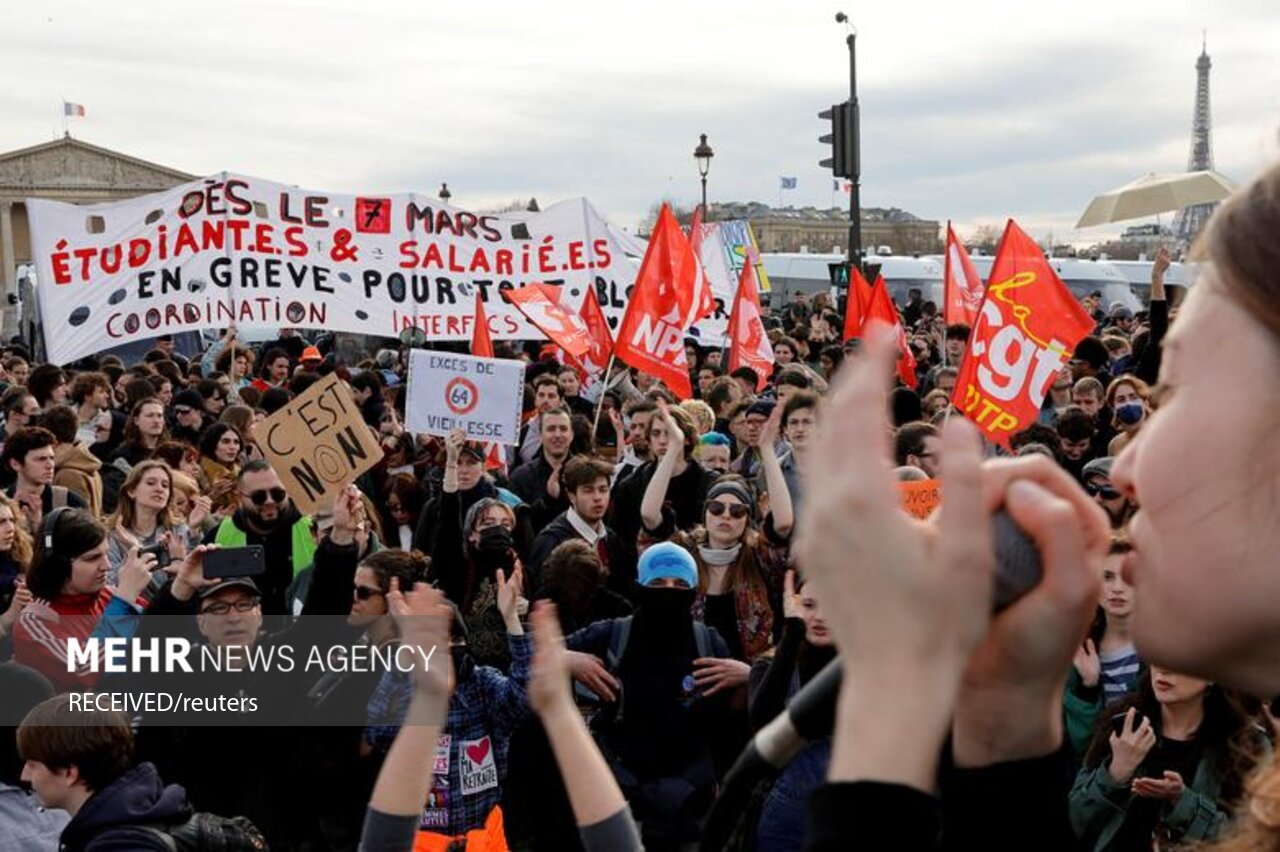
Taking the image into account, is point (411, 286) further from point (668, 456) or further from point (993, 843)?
point (993, 843)

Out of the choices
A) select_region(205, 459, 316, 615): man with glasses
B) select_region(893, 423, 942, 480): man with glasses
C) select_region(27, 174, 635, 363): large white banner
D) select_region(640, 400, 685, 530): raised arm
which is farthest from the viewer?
select_region(27, 174, 635, 363): large white banner

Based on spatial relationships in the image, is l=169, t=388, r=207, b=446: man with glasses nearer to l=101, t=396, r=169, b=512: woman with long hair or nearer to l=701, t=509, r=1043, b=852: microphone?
l=101, t=396, r=169, b=512: woman with long hair

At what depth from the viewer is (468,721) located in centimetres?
498

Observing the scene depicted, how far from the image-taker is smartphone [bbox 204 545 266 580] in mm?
5281

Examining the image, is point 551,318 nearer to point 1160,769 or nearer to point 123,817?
point 1160,769

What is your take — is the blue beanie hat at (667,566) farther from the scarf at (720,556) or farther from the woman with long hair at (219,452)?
the woman with long hair at (219,452)

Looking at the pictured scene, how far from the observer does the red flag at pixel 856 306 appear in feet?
46.0

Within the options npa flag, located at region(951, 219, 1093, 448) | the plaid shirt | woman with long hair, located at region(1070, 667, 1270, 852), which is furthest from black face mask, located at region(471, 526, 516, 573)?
npa flag, located at region(951, 219, 1093, 448)

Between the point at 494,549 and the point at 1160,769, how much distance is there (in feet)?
10.3

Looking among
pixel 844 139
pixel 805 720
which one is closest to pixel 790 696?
pixel 805 720

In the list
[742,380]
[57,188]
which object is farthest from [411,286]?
[57,188]

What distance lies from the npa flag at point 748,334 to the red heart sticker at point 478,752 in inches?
329

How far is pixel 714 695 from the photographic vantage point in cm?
520

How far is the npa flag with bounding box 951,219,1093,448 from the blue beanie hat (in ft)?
10.7
